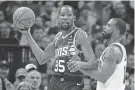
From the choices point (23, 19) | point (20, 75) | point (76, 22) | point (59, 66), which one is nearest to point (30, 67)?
point (20, 75)

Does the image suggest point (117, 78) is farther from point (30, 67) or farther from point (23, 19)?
point (30, 67)

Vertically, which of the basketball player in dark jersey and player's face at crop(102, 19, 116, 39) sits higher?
player's face at crop(102, 19, 116, 39)

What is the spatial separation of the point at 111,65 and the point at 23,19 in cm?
149

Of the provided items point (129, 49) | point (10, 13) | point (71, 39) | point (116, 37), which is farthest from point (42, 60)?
point (10, 13)

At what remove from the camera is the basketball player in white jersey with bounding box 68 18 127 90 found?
13.7 feet

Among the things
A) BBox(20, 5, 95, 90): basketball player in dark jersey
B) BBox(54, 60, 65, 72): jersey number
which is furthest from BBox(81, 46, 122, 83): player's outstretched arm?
BBox(54, 60, 65, 72): jersey number

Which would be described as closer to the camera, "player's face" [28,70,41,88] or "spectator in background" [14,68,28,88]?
"player's face" [28,70,41,88]

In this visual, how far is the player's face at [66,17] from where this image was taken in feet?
15.2

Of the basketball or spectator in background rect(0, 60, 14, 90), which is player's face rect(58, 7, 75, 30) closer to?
the basketball

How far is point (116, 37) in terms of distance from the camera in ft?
14.6

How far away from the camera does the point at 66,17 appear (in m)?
4.63

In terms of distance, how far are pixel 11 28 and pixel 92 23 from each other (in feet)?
6.68

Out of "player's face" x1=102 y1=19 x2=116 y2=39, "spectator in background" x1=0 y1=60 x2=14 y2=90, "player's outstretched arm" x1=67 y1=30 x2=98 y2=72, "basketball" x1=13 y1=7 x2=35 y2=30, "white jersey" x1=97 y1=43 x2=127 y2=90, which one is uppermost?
"basketball" x1=13 y1=7 x2=35 y2=30

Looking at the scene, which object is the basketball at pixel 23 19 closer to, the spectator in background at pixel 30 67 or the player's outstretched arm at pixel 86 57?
the player's outstretched arm at pixel 86 57
